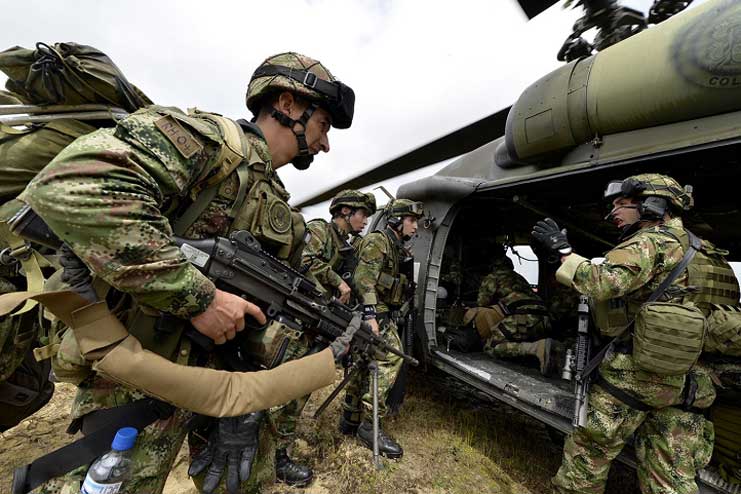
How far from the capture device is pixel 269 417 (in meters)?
1.66

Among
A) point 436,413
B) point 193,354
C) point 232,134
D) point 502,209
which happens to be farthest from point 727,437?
point 232,134

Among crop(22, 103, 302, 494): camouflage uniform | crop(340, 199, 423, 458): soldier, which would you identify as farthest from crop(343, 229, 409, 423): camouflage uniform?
crop(22, 103, 302, 494): camouflage uniform

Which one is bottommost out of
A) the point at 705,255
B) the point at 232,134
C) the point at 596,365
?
the point at 596,365

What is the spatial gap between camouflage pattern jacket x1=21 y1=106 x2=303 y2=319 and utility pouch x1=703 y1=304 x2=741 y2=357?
305 cm

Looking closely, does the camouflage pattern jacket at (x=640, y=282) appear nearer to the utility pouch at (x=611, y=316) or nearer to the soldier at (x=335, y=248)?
the utility pouch at (x=611, y=316)

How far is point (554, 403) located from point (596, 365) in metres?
0.55

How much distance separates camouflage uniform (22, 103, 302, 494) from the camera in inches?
36.4

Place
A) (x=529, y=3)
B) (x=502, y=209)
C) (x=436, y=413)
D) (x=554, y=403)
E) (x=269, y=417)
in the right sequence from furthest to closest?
(x=502, y=209), (x=436, y=413), (x=554, y=403), (x=529, y=3), (x=269, y=417)

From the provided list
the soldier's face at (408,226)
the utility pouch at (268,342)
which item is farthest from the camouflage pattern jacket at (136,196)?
the soldier's face at (408,226)

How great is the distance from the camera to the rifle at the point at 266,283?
1.28m

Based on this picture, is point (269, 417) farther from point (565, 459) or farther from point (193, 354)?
point (565, 459)

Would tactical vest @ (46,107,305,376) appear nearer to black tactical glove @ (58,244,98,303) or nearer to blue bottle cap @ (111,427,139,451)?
black tactical glove @ (58,244,98,303)

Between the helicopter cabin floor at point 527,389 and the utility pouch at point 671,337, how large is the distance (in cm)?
73

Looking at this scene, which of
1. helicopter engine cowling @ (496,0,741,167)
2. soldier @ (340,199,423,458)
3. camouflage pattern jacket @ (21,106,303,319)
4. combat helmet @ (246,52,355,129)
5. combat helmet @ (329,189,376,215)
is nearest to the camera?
camouflage pattern jacket @ (21,106,303,319)
